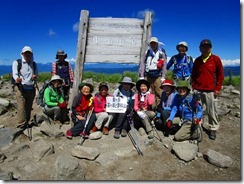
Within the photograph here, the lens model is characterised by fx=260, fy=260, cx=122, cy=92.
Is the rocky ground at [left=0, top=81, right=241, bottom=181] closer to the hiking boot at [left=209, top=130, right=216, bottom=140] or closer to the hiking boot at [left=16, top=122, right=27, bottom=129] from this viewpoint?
the hiking boot at [left=209, top=130, right=216, bottom=140]

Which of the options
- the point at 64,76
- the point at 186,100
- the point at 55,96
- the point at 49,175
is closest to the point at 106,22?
the point at 64,76

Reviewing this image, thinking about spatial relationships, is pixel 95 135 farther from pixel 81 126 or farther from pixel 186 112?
pixel 186 112

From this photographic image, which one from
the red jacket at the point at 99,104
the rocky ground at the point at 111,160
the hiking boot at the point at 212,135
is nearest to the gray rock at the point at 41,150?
the rocky ground at the point at 111,160

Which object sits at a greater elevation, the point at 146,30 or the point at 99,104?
the point at 146,30

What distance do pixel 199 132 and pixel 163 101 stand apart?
4.18 feet

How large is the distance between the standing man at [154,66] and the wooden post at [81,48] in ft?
5.99

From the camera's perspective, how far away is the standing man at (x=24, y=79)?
708cm

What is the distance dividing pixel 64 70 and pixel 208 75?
4255 mm

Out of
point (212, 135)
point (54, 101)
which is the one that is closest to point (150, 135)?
point (212, 135)

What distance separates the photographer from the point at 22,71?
7191 mm

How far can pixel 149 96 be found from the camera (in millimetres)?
7281

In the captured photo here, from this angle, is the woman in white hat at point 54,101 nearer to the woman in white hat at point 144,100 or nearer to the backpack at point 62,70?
the backpack at point 62,70

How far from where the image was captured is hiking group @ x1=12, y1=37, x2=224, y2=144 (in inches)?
266

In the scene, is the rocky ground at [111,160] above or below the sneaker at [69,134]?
below
